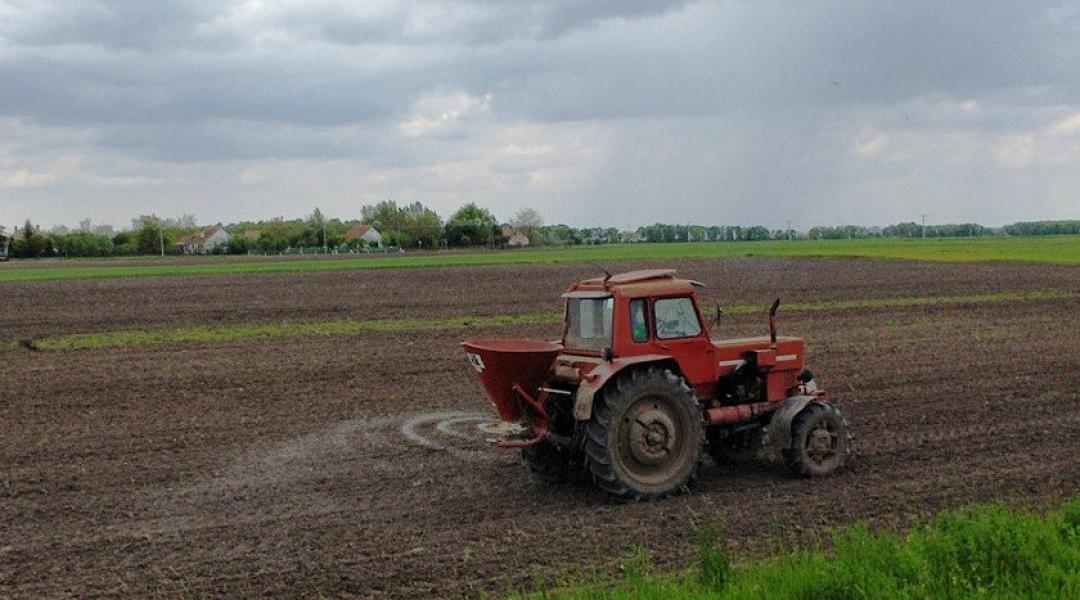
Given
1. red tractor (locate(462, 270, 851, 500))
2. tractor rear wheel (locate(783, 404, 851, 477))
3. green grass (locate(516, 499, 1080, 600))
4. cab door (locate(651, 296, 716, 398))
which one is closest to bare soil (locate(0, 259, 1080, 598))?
tractor rear wheel (locate(783, 404, 851, 477))

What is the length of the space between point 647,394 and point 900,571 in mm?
3129

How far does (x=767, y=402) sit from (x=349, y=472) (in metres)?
4.29

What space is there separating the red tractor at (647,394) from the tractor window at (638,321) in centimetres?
1

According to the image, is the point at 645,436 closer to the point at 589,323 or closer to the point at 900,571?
the point at 589,323

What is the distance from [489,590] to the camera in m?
7.46

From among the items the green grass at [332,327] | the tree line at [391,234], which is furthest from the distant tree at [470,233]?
the green grass at [332,327]

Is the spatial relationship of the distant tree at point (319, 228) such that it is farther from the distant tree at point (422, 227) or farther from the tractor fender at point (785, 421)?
the tractor fender at point (785, 421)

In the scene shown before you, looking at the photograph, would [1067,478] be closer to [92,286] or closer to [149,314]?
[149,314]

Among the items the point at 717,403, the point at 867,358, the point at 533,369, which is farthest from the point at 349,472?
the point at 867,358

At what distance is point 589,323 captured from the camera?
9.98 meters

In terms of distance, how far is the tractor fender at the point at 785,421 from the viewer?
10.1 m

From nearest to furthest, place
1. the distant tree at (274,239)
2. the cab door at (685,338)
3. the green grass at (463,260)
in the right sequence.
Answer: the cab door at (685,338), the green grass at (463,260), the distant tree at (274,239)

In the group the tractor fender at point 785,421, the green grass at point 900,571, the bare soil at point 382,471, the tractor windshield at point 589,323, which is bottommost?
the bare soil at point 382,471

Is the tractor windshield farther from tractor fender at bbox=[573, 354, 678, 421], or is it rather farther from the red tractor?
tractor fender at bbox=[573, 354, 678, 421]
